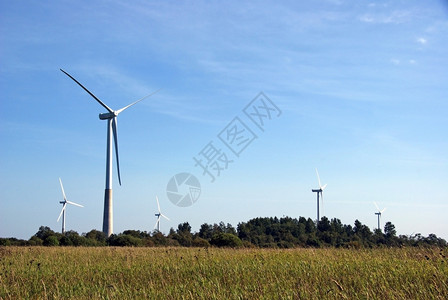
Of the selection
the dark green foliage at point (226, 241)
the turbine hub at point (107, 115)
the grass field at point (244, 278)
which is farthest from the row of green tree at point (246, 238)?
the turbine hub at point (107, 115)

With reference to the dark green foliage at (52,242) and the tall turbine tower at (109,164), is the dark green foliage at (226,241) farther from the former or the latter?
the tall turbine tower at (109,164)

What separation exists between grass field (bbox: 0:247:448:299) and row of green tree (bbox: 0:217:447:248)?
5466 millimetres

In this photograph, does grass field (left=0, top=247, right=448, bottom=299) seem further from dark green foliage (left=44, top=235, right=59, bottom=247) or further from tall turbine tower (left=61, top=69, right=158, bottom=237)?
tall turbine tower (left=61, top=69, right=158, bottom=237)

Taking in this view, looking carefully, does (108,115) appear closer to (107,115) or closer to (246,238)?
(107,115)

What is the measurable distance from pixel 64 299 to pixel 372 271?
8.20 meters

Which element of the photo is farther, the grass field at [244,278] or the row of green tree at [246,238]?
the row of green tree at [246,238]

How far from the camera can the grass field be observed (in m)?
10.6

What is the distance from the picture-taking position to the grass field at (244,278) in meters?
10.6

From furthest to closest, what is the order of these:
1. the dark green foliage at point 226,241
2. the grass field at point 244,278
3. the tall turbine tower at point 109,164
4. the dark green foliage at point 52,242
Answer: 1. the tall turbine tower at point 109,164
2. the dark green foliage at point 52,242
3. the dark green foliage at point 226,241
4. the grass field at point 244,278

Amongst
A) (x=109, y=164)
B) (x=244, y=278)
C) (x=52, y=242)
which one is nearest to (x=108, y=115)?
(x=109, y=164)

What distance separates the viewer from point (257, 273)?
14.0 meters

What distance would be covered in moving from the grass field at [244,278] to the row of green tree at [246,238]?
17.9 feet

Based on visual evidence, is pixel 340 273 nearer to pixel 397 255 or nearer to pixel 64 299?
pixel 397 255

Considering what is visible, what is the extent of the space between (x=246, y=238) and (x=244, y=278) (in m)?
46.0
